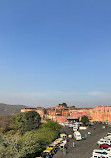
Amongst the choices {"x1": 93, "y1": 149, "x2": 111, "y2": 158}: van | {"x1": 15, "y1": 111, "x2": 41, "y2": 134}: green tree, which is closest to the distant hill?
{"x1": 15, "y1": 111, "x2": 41, "y2": 134}: green tree

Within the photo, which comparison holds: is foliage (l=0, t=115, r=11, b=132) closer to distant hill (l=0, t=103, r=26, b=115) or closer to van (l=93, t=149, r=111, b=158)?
van (l=93, t=149, r=111, b=158)

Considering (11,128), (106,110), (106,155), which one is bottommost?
(11,128)

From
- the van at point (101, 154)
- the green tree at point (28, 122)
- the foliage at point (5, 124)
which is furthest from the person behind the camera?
the foliage at point (5, 124)

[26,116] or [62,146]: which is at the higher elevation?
[26,116]

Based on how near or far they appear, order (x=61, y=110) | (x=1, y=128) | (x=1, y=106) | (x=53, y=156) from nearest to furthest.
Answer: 1. (x=53, y=156)
2. (x=1, y=128)
3. (x=61, y=110)
4. (x=1, y=106)

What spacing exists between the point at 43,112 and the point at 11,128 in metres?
18.1

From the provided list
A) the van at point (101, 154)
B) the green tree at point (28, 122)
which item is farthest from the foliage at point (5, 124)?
the van at point (101, 154)

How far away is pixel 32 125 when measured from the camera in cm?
4709

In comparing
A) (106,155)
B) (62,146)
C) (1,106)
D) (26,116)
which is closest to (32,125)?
(26,116)

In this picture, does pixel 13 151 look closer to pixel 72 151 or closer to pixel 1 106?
pixel 72 151

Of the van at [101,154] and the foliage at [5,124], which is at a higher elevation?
the van at [101,154]

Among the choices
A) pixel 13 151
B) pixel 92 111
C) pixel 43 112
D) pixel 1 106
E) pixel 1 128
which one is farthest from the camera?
pixel 1 106

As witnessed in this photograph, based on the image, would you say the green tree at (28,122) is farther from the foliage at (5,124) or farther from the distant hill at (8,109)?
the distant hill at (8,109)

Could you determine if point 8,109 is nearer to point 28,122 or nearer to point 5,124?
point 5,124
